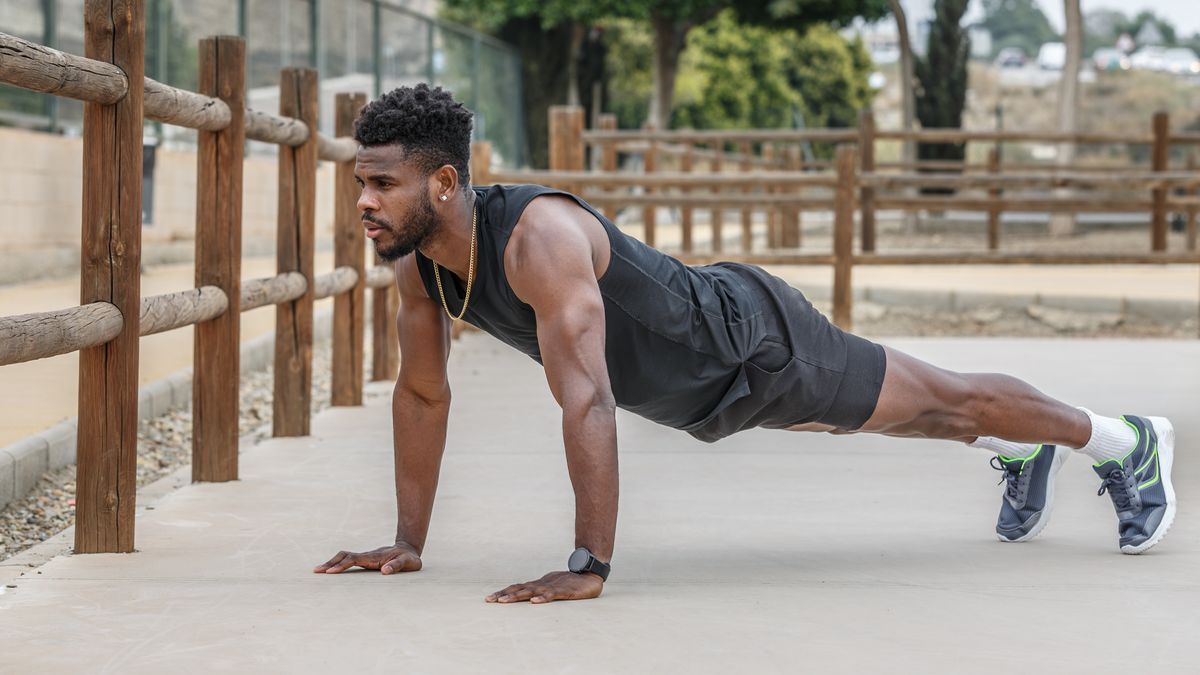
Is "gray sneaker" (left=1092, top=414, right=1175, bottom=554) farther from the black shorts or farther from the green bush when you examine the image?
the green bush

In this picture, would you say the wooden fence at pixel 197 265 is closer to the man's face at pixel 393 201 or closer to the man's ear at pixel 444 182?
the man's face at pixel 393 201

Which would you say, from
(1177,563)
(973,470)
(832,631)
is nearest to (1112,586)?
(1177,563)

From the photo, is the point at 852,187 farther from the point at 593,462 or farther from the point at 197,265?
the point at 593,462

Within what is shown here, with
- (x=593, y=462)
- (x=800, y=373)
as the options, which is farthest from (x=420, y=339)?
(x=800, y=373)

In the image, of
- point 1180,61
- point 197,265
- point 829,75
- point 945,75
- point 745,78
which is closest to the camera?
point 197,265

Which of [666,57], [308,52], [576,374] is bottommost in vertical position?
[576,374]

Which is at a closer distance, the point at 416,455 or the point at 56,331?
the point at 56,331

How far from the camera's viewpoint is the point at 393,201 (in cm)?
349

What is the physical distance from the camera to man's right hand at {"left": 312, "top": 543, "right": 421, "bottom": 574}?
379 centimetres

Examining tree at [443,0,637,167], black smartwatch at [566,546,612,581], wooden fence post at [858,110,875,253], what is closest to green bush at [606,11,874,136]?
tree at [443,0,637,167]

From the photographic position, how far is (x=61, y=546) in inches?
164

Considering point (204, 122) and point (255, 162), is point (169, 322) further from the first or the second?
point (255, 162)

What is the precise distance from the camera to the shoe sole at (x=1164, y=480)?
4.09 m

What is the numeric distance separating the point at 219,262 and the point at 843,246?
20.2 feet
